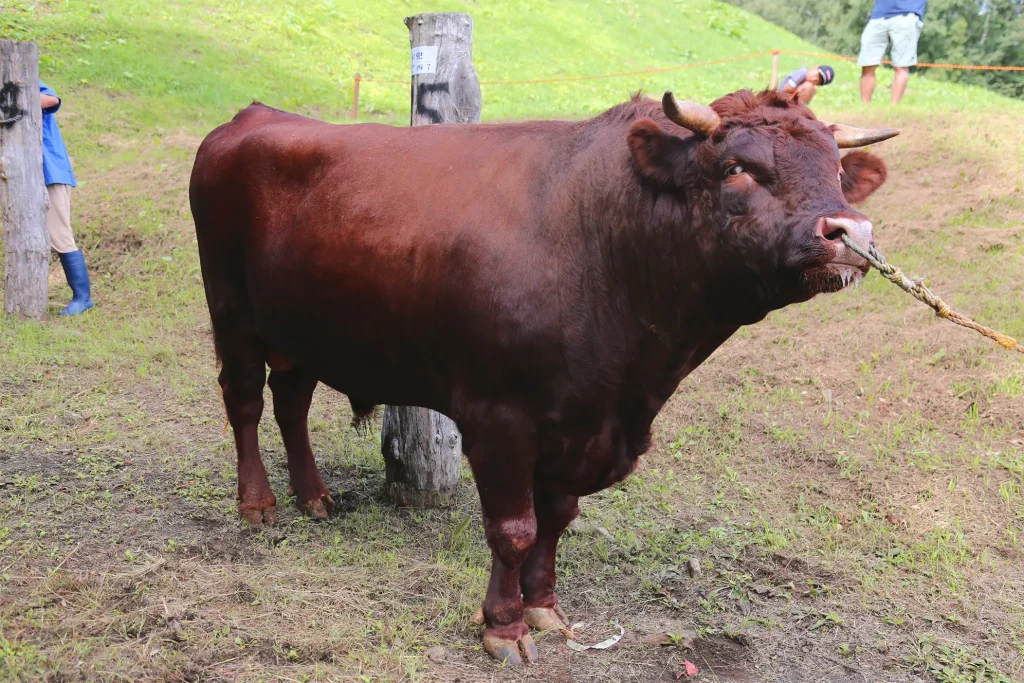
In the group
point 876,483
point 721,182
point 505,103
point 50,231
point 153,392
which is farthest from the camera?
point 505,103

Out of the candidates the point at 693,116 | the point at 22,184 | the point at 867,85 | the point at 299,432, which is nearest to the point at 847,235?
the point at 693,116

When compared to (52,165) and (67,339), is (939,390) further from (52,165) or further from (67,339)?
(52,165)

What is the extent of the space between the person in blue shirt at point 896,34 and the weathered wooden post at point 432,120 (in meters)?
8.69

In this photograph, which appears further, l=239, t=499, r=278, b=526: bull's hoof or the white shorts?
the white shorts

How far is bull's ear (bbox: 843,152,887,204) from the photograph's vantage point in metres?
3.29

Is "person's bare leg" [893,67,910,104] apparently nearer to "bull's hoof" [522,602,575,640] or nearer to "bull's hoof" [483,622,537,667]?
"bull's hoof" [522,602,575,640]

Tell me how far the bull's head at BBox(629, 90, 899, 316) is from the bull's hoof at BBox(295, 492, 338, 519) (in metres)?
2.73

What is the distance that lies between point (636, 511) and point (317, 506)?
5.69 feet

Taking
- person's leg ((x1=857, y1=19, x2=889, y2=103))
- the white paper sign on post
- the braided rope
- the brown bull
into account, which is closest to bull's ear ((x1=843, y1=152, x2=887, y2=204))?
the brown bull

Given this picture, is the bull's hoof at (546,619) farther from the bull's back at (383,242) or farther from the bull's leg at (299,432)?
the bull's leg at (299,432)

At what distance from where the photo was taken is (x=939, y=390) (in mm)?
6055

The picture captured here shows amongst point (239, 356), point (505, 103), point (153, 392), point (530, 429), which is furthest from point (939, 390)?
point (505, 103)

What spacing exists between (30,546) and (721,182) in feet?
11.3

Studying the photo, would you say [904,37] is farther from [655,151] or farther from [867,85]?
[655,151]
